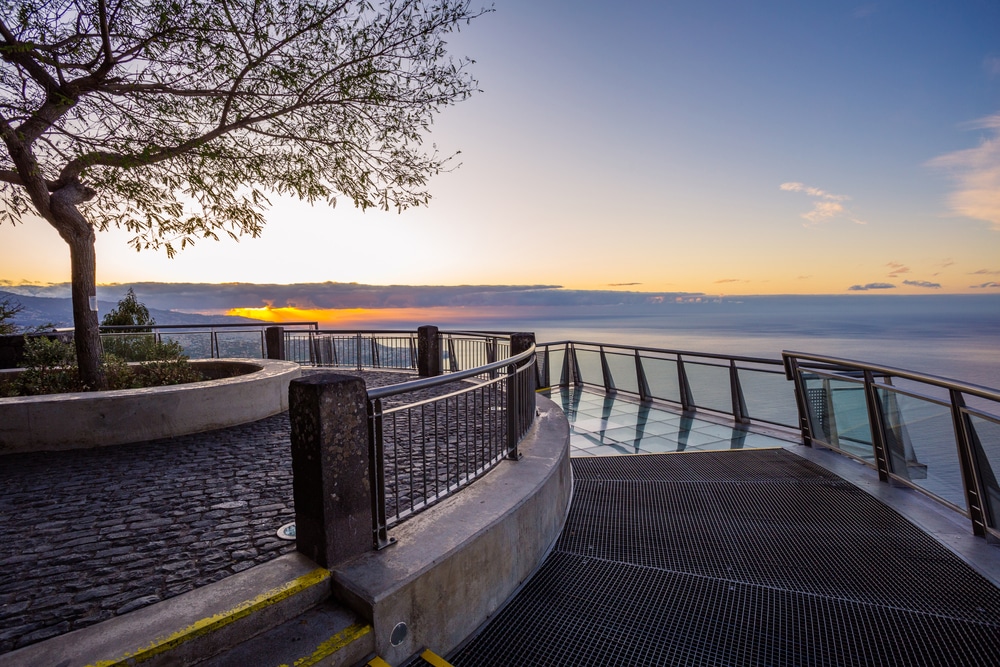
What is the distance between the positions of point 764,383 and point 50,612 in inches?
395

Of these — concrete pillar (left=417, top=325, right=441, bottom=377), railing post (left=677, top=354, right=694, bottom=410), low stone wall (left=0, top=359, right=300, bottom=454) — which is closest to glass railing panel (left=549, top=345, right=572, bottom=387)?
concrete pillar (left=417, top=325, right=441, bottom=377)

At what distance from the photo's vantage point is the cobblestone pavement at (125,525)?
2.69 meters

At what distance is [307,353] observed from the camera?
15383mm

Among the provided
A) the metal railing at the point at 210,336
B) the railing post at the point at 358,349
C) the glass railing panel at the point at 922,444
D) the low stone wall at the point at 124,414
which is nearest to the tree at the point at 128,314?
the metal railing at the point at 210,336

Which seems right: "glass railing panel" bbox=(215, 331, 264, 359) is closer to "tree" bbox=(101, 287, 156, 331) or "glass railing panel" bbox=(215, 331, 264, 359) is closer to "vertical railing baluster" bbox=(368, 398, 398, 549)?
"tree" bbox=(101, 287, 156, 331)

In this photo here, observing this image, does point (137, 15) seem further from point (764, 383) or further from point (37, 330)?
point (764, 383)

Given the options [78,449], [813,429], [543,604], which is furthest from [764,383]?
[78,449]

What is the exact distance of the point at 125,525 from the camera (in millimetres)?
3682

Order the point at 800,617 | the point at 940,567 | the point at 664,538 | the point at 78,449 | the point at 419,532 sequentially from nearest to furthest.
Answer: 1. the point at 800,617
2. the point at 419,532
3. the point at 940,567
4. the point at 664,538
5. the point at 78,449

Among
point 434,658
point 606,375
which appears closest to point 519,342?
point 606,375

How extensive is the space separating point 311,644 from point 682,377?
31.9 ft

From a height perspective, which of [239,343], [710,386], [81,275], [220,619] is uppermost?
[81,275]

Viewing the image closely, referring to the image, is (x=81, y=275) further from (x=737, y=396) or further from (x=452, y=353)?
(x=737, y=396)

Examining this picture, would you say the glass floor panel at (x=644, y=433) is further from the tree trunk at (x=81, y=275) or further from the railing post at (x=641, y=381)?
the tree trunk at (x=81, y=275)
